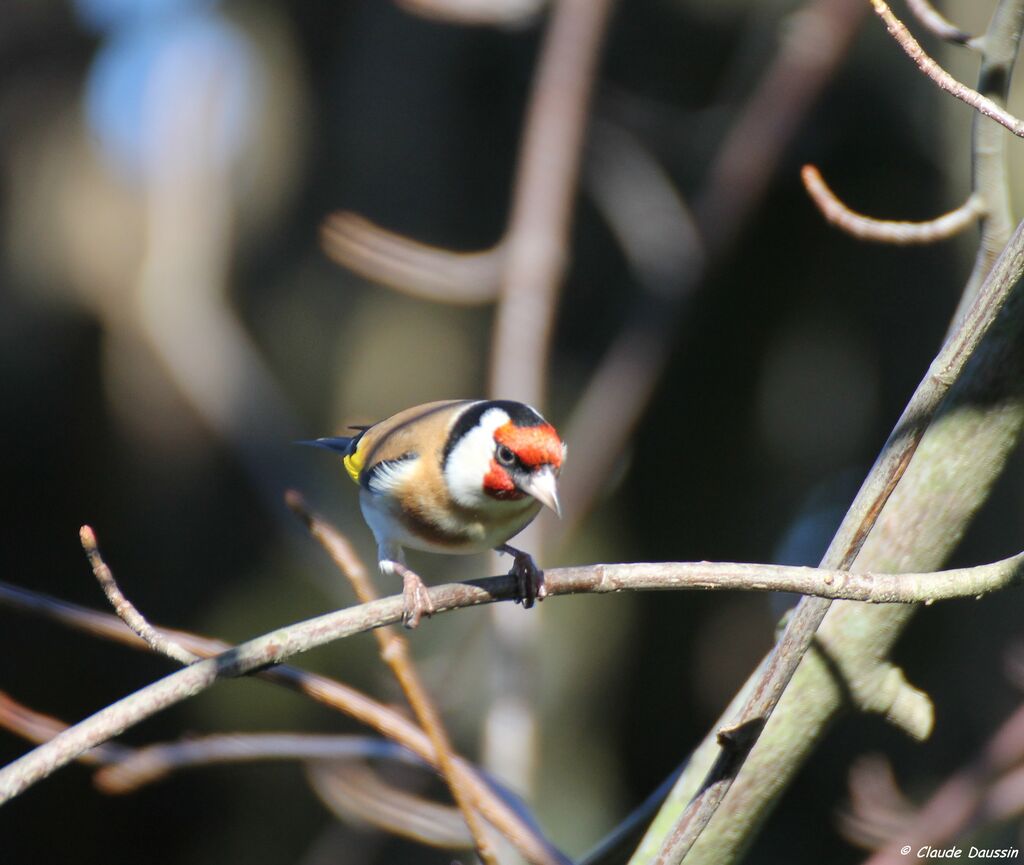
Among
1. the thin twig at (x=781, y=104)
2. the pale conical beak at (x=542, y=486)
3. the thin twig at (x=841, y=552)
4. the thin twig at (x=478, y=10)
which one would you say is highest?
the thin twig at (x=478, y=10)

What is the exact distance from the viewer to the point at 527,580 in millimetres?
2031

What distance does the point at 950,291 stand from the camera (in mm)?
4285

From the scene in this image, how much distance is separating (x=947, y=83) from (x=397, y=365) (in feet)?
11.6

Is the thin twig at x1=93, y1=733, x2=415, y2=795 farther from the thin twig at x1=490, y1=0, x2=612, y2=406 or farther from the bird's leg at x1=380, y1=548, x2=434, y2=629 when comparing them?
the thin twig at x1=490, y1=0, x2=612, y2=406

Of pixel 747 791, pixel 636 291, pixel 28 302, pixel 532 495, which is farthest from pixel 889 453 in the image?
pixel 28 302

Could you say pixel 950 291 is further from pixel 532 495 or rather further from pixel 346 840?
pixel 346 840

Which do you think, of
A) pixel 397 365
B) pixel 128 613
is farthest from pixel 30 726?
pixel 397 365

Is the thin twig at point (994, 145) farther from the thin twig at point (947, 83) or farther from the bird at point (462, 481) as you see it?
the bird at point (462, 481)

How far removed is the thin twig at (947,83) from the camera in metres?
1.46

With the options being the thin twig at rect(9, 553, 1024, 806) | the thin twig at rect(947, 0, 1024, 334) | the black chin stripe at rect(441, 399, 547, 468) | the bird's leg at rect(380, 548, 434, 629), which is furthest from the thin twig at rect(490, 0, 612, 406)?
the thin twig at rect(9, 553, 1024, 806)

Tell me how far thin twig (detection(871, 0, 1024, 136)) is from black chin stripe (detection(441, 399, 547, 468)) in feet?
3.45

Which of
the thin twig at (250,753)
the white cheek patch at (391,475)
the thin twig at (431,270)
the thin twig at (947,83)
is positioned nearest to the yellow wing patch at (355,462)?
the white cheek patch at (391,475)

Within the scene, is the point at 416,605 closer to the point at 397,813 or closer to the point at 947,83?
the point at 397,813

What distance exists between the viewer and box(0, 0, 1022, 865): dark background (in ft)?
14.9
